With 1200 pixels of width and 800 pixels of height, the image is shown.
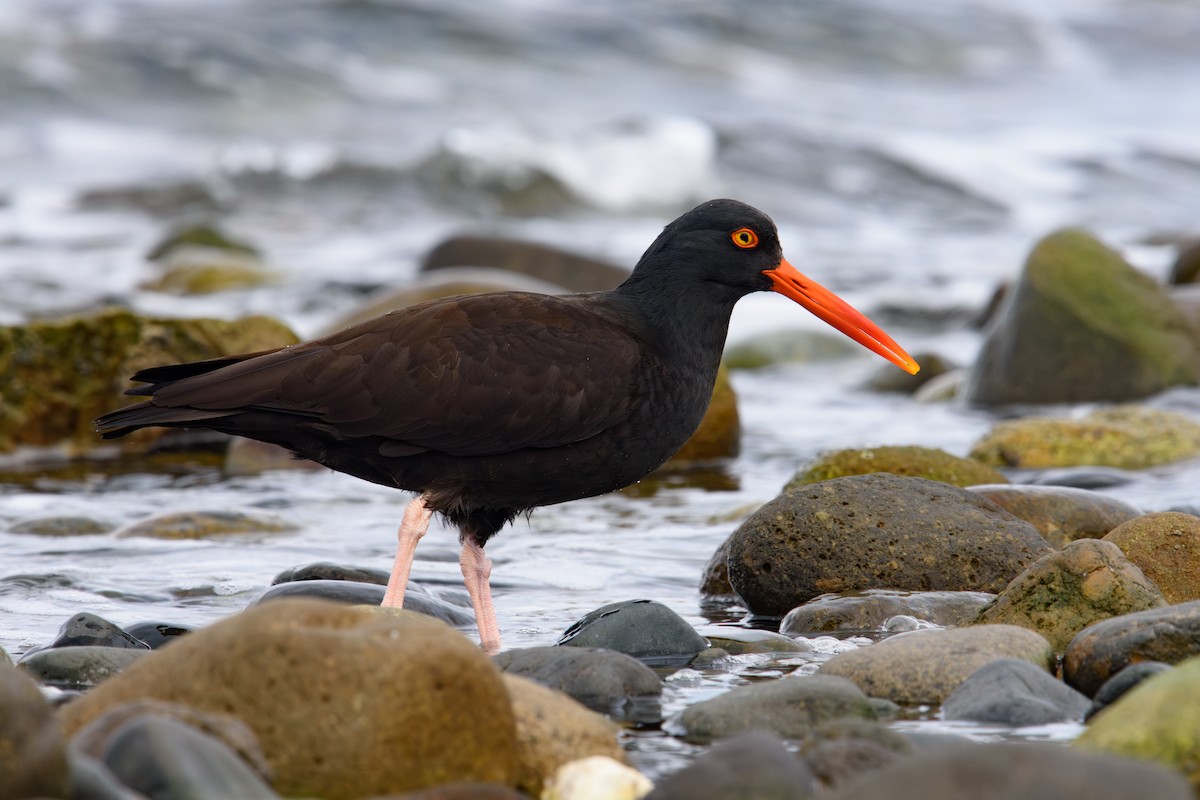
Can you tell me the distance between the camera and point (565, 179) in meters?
20.3

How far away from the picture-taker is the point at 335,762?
3.21 meters

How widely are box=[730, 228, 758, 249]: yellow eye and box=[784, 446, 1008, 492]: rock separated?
144cm

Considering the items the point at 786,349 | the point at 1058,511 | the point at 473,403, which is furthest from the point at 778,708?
the point at 786,349

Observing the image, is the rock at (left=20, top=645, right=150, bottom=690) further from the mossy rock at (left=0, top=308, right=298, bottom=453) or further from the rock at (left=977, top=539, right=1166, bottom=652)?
the mossy rock at (left=0, top=308, right=298, bottom=453)

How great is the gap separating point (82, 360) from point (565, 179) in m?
12.1

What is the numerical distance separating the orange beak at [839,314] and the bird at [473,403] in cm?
48

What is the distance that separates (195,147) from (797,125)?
31.3 feet

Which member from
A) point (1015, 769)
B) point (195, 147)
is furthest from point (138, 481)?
point (195, 147)

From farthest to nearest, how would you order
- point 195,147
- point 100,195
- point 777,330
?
point 195,147, point 100,195, point 777,330

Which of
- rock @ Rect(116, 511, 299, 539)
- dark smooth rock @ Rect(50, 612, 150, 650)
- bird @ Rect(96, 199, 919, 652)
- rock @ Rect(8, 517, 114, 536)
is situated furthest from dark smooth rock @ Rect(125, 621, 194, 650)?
rock @ Rect(8, 517, 114, 536)

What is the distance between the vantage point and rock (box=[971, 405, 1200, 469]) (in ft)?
26.2

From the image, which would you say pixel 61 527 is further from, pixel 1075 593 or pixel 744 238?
pixel 1075 593

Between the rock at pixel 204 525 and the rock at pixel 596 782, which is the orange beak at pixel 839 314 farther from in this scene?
the rock at pixel 204 525

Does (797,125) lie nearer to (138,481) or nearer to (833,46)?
(833,46)
